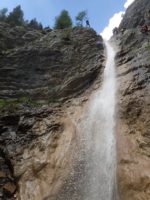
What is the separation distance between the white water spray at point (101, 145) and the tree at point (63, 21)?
30.4 m

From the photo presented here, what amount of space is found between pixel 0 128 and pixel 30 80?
23.1 ft

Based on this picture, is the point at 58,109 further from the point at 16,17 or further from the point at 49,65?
the point at 16,17

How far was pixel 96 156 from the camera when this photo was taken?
16.2 m

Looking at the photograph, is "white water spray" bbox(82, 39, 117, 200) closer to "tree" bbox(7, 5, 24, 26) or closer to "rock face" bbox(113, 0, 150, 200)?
"rock face" bbox(113, 0, 150, 200)

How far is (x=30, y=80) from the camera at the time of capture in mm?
25891

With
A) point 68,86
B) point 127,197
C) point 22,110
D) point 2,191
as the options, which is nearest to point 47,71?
point 68,86

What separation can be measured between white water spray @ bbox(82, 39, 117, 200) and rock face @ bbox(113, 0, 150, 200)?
45 centimetres

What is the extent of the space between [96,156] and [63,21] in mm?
39104

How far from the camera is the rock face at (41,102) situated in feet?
53.4

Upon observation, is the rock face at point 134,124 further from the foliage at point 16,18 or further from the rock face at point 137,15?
the foliage at point 16,18

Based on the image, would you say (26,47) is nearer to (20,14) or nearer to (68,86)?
→ (68,86)

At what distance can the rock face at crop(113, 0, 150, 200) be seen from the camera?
14109 mm

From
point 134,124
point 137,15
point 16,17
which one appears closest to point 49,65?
point 134,124

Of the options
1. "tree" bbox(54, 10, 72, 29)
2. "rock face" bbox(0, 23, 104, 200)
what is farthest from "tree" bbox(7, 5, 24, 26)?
"rock face" bbox(0, 23, 104, 200)
